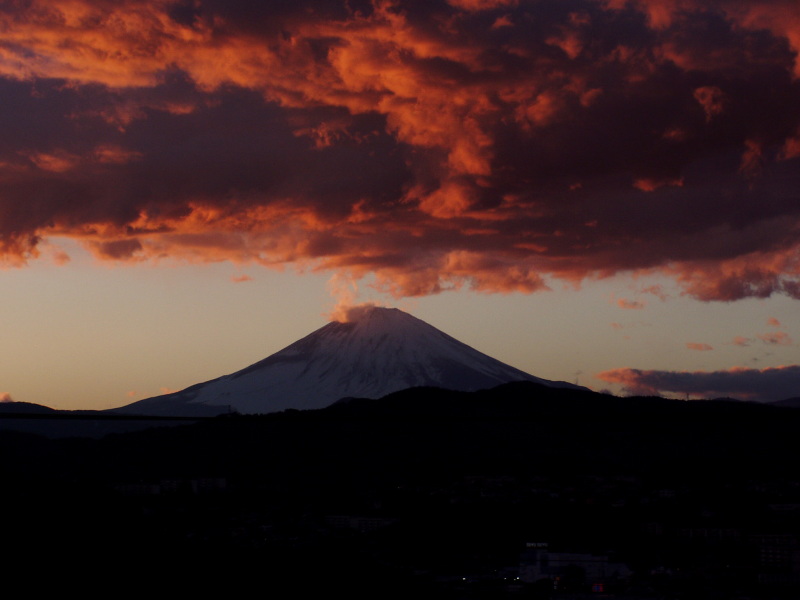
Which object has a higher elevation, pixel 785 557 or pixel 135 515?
pixel 135 515

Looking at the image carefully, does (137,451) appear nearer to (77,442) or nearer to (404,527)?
(77,442)

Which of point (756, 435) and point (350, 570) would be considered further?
point (756, 435)

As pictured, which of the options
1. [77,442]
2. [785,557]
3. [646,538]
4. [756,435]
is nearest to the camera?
[785,557]

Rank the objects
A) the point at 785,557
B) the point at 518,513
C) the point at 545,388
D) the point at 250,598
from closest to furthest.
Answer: the point at 250,598, the point at 785,557, the point at 518,513, the point at 545,388

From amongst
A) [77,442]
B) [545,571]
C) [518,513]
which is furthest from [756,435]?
[77,442]

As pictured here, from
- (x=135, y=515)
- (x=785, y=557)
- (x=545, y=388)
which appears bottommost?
(x=785, y=557)

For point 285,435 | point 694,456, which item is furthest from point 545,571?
point 285,435
